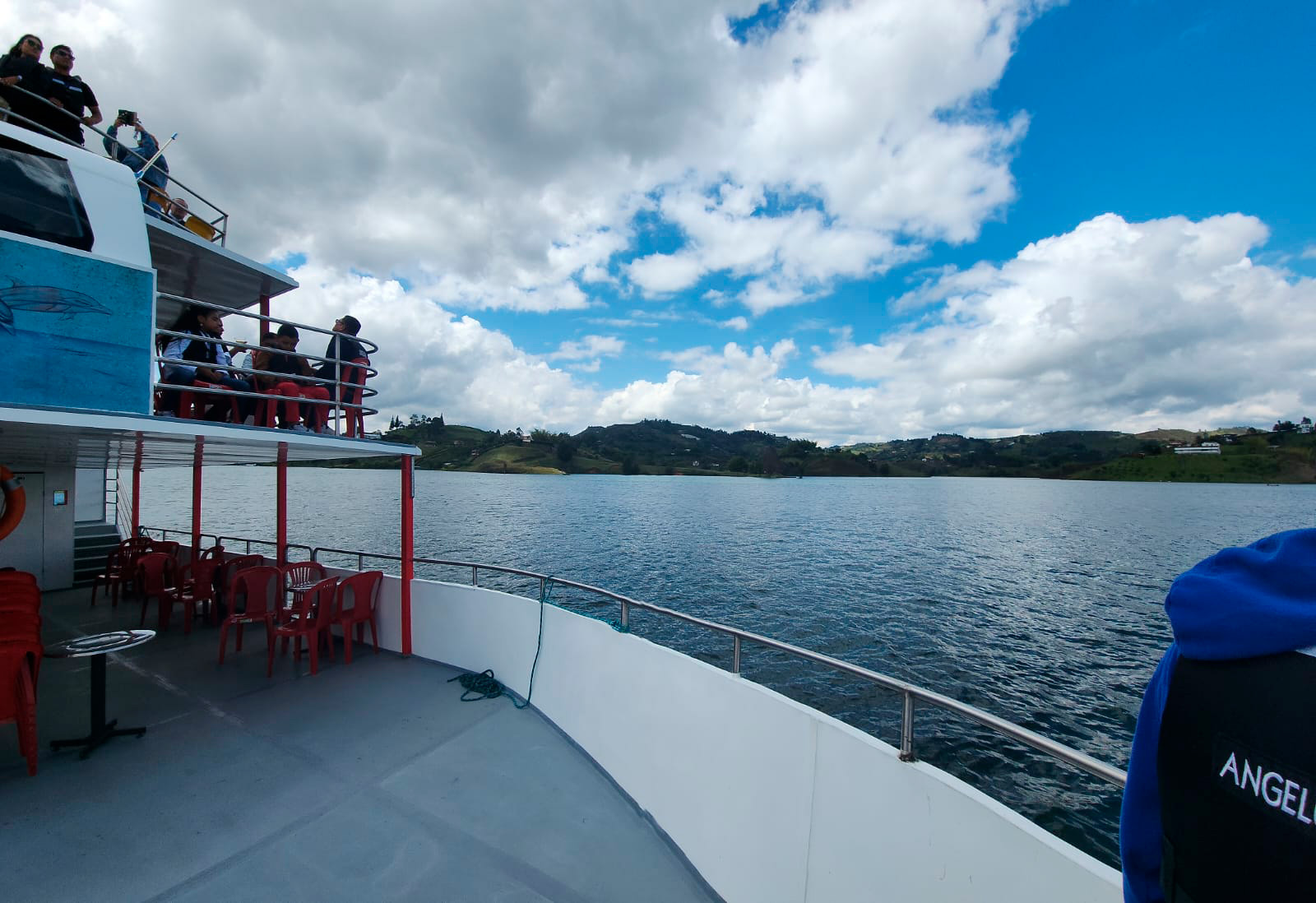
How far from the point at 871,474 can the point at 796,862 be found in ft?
527

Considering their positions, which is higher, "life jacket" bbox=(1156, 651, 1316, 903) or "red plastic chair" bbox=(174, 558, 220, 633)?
"life jacket" bbox=(1156, 651, 1316, 903)

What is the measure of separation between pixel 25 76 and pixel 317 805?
6.97 metres

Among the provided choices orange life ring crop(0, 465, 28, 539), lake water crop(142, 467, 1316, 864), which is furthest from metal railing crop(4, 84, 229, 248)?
lake water crop(142, 467, 1316, 864)

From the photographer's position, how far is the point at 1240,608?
101 centimetres

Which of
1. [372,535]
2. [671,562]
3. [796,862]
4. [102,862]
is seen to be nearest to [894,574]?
[671,562]

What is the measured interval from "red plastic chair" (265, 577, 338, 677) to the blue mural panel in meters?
2.42

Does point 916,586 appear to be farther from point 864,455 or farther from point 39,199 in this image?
point 864,455

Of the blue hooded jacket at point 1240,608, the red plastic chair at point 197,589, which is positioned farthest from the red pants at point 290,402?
the blue hooded jacket at point 1240,608

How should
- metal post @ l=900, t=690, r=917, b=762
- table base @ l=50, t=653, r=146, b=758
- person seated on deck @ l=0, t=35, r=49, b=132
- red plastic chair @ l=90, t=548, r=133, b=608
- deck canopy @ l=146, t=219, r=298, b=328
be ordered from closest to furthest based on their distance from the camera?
metal post @ l=900, t=690, r=917, b=762
table base @ l=50, t=653, r=146, b=758
person seated on deck @ l=0, t=35, r=49, b=132
deck canopy @ l=146, t=219, r=298, b=328
red plastic chair @ l=90, t=548, r=133, b=608

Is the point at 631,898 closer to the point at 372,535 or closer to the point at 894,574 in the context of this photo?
the point at 894,574

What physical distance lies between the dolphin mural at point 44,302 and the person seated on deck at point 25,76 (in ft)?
8.06

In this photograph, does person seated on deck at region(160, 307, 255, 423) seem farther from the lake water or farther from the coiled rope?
the lake water

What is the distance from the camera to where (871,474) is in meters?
153

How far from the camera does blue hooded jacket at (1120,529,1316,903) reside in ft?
3.14
